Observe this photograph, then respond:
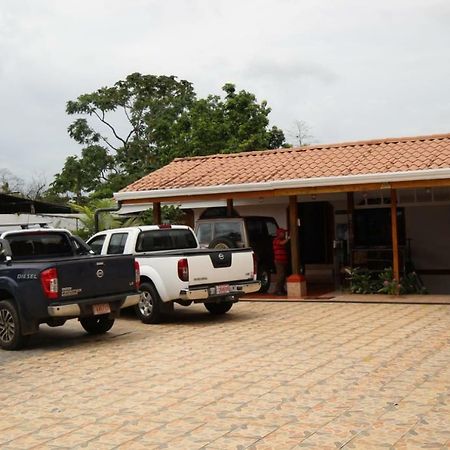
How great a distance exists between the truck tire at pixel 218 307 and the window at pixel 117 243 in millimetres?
1950

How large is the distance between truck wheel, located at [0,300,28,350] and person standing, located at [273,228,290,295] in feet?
24.1

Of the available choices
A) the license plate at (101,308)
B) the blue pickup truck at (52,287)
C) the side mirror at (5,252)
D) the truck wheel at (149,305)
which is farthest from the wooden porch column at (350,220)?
the side mirror at (5,252)

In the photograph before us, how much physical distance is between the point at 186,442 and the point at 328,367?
3014 millimetres

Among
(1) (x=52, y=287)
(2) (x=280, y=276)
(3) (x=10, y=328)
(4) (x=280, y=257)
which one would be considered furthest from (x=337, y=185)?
(3) (x=10, y=328)

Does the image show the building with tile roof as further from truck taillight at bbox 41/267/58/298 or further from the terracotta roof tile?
truck taillight at bbox 41/267/58/298

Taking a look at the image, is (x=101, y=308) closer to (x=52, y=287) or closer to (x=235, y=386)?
(x=52, y=287)

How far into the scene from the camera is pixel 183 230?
13.2m

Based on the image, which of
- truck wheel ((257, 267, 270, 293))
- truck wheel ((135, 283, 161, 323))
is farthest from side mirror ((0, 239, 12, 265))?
truck wheel ((257, 267, 270, 293))

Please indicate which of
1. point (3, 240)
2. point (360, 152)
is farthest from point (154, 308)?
point (360, 152)

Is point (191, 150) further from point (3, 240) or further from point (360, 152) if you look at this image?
point (3, 240)

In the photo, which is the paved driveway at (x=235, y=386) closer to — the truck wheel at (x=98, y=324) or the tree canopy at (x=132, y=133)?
the truck wheel at (x=98, y=324)

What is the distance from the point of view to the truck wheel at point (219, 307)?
12.9m

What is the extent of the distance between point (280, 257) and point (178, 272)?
198 inches

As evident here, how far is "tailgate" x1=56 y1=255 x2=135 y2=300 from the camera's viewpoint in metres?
9.55
